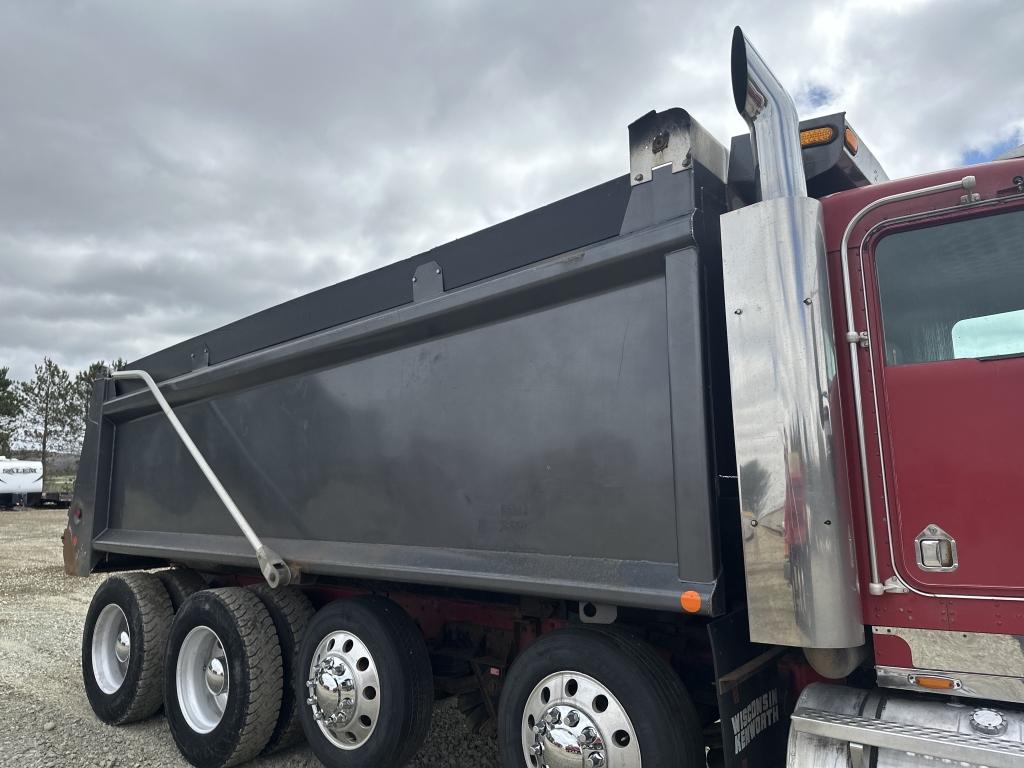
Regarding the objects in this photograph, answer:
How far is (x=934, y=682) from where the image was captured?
93.4 inches

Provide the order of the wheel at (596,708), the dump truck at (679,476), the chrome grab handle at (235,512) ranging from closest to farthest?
1. the dump truck at (679,476)
2. the wheel at (596,708)
3. the chrome grab handle at (235,512)

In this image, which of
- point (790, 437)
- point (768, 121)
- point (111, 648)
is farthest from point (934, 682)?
point (111, 648)

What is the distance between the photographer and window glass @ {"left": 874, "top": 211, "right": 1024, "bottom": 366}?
241cm

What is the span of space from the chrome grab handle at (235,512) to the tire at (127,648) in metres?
1.24

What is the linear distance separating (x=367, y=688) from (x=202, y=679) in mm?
1684

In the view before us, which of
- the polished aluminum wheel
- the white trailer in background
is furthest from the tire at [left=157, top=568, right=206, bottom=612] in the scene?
the white trailer in background

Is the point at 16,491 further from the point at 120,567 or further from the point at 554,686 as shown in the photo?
the point at 554,686

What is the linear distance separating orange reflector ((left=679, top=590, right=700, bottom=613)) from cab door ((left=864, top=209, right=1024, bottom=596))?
0.63m

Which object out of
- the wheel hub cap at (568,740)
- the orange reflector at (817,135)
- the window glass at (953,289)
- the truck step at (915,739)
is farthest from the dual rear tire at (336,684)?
the orange reflector at (817,135)

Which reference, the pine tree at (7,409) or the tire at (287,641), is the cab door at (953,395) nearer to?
the tire at (287,641)

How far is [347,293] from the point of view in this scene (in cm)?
421

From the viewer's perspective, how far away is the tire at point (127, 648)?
5.30 meters

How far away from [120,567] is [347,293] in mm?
3670

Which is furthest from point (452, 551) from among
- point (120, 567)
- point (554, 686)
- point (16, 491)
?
point (16, 491)
